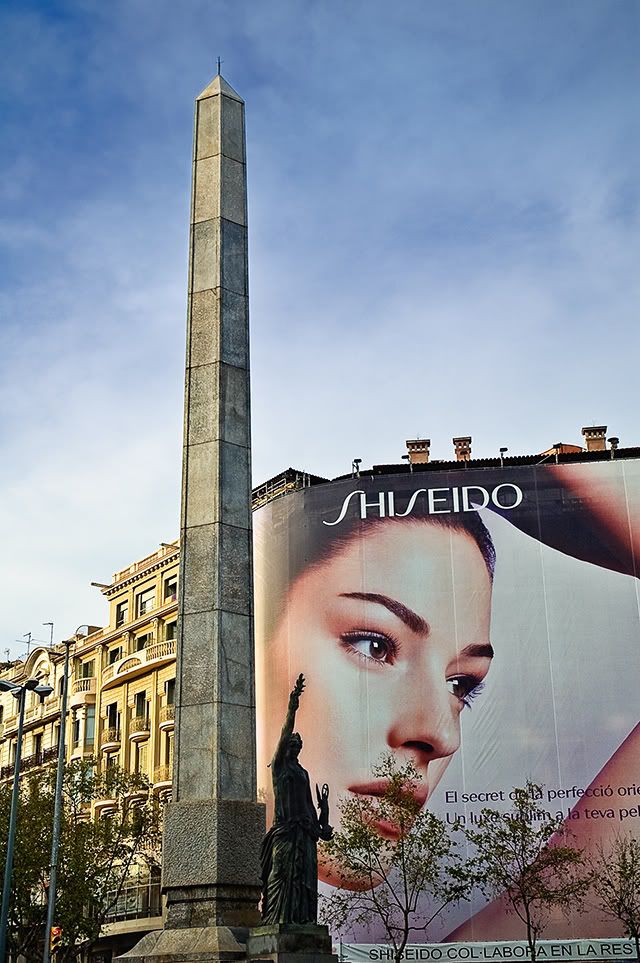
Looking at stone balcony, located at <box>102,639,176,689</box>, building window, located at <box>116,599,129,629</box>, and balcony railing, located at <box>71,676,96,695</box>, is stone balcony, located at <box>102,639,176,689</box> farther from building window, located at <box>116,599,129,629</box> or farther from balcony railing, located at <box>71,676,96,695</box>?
building window, located at <box>116,599,129,629</box>

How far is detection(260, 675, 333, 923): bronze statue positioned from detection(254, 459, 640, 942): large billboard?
91.1 feet

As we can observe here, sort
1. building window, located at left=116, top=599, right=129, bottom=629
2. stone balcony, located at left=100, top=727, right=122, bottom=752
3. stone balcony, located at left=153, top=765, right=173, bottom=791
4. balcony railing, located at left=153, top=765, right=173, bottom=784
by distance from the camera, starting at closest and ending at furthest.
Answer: stone balcony, located at left=153, top=765, right=173, bottom=791 < balcony railing, located at left=153, top=765, right=173, bottom=784 < stone balcony, located at left=100, top=727, right=122, bottom=752 < building window, located at left=116, top=599, right=129, bottom=629

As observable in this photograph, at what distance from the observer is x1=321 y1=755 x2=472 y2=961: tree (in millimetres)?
38250

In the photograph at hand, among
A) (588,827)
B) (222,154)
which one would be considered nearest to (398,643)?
(588,827)

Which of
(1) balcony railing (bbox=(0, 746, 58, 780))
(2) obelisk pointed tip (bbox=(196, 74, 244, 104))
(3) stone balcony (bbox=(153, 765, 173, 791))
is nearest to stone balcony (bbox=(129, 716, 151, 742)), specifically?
(3) stone balcony (bbox=(153, 765, 173, 791))

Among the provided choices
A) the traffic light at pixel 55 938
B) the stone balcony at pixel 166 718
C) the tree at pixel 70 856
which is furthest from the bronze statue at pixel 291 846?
the stone balcony at pixel 166 718

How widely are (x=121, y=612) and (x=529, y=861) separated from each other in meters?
23.5

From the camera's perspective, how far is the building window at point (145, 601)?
52825mm

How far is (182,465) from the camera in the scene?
15.3m

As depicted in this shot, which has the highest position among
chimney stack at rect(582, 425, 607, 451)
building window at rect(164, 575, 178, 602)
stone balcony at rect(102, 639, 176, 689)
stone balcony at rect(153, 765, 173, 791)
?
chimney stack at rect(582, 425, 607, 451)

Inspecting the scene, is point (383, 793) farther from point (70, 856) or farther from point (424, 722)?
point (70, 856)

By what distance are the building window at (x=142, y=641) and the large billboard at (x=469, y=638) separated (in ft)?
27.6

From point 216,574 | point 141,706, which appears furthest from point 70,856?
point 216,574

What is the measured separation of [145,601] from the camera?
53500mm
